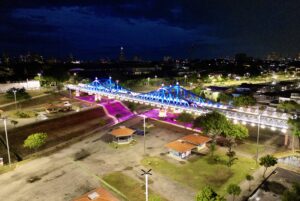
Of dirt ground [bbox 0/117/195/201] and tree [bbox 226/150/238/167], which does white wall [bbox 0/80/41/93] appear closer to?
dirt ground [bbox 0/117/195/201]

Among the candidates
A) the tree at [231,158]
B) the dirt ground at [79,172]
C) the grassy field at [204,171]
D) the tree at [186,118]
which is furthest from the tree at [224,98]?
the grassy field at [204,171]

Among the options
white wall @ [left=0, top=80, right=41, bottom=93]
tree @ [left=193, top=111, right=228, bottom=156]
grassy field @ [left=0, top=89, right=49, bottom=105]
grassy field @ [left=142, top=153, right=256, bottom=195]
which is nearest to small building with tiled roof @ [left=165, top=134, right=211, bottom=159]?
grassy field @ [left=142, top=153, right=256, bottom=195]

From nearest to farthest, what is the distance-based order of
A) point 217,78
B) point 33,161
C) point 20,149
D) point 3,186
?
point 3,186 < point 33,161 < point 20,149 < point 217,78

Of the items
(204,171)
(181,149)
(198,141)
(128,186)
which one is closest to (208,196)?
(128,186)

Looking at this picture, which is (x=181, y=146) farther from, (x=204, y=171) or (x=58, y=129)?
(x=58, y=129)

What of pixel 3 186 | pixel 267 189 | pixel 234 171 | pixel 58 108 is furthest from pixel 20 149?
pixel 267 189

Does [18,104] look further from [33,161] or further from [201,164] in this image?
[201,164]

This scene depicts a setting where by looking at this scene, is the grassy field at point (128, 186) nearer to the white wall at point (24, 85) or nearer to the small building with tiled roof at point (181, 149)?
the small building with tiled roof at point (181, 149)
